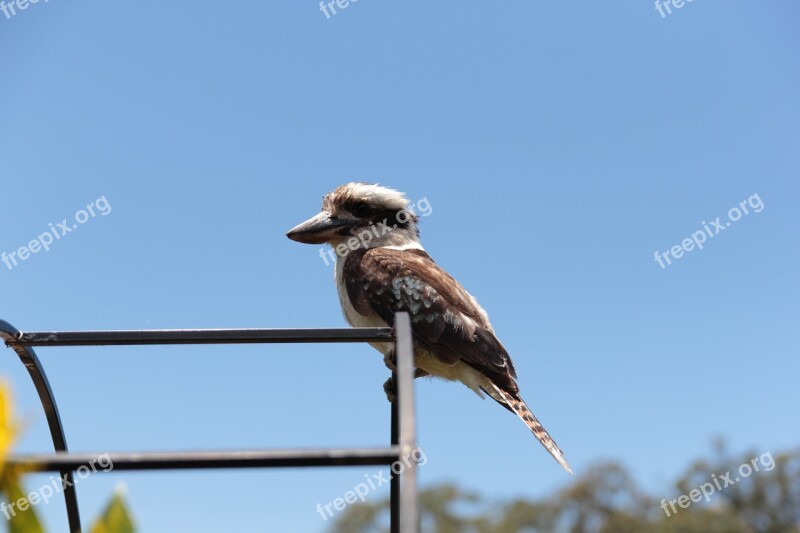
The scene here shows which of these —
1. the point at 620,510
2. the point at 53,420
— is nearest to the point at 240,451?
the point at 53,420

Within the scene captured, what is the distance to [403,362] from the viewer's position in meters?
1.32

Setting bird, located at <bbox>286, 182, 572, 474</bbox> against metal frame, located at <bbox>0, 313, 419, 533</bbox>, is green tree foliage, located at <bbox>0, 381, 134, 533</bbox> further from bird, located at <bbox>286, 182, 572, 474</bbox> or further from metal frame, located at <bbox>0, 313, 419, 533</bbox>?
bird, located at <bbox>286, 182, 572, 474</bbox>

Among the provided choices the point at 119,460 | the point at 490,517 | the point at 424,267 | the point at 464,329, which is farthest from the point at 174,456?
the point at 490,517

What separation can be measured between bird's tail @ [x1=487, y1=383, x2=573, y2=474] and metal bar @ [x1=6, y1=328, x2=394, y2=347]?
6.78 feet

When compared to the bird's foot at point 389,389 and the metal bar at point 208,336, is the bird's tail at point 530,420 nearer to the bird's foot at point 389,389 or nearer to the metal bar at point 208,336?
the bird's foot at point 389,389

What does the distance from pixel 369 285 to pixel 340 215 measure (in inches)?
24.9

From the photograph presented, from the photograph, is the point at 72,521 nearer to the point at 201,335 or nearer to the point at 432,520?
the point at 201,335

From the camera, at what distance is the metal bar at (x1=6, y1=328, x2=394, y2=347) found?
1.67 m

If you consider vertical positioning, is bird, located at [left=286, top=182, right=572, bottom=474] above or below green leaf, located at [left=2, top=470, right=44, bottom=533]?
above

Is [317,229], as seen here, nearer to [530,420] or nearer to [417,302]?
[417,302]

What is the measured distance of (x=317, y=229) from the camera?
4.23 m

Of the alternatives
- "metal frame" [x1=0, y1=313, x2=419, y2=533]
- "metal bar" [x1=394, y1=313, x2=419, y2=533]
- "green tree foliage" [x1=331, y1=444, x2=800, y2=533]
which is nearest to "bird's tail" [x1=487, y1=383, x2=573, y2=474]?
"metal frame" [x1=0, y1=313, x2=419, y2=533]

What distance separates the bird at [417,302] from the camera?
3836 millimetres

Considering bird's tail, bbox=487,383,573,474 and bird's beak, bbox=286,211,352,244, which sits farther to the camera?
bird's beak, bbox=286,211,352,244
